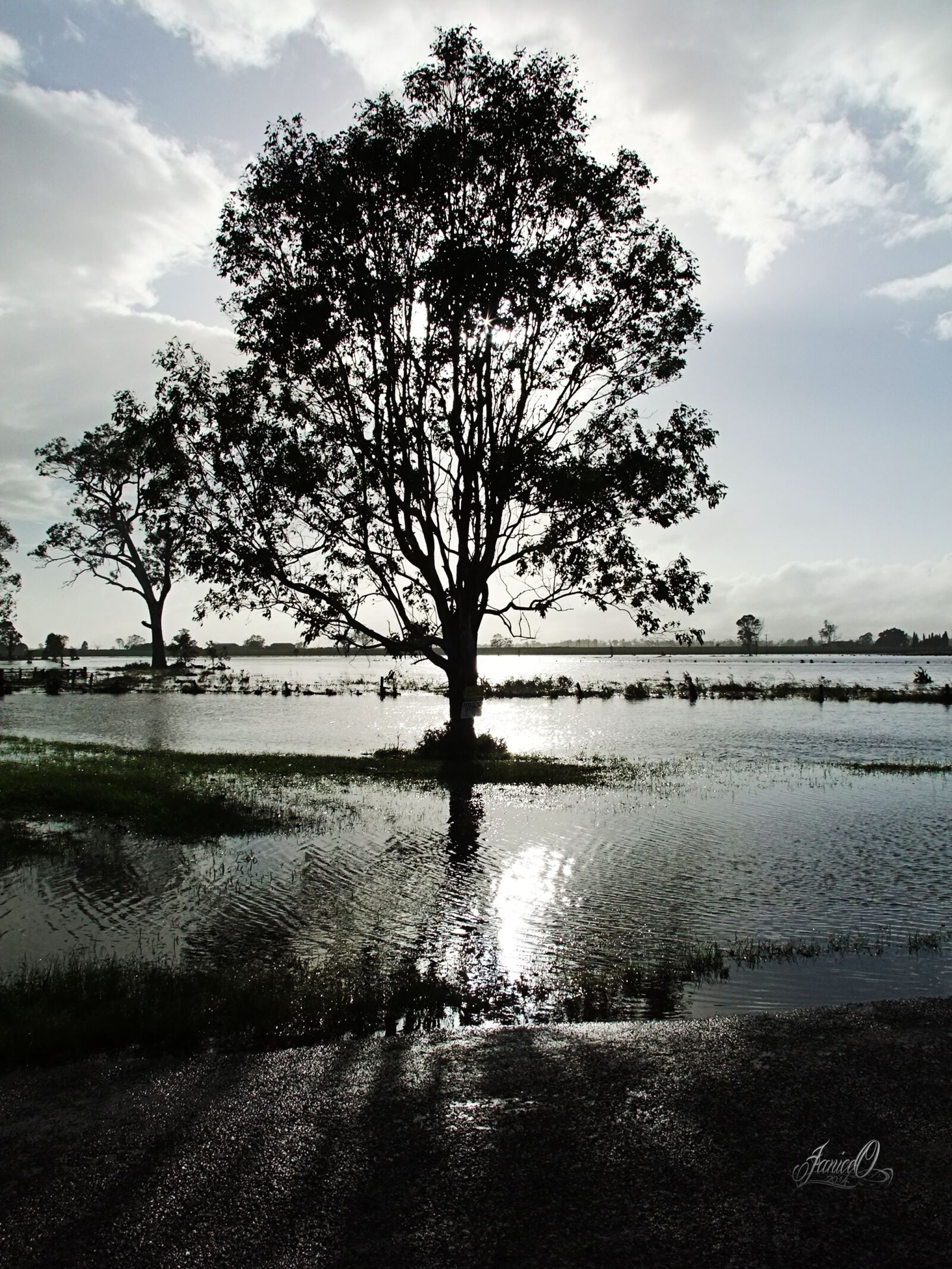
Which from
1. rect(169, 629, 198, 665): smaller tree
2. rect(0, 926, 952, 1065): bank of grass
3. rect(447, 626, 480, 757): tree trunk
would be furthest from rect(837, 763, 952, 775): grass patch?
rect(169, 629, 198, 665): smaller tree

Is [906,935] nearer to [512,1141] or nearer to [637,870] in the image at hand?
[637,870]

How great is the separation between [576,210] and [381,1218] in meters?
29.0

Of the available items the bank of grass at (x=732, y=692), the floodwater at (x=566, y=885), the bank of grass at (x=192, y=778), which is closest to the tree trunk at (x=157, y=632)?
the bank of grass at (x=732, y=692)

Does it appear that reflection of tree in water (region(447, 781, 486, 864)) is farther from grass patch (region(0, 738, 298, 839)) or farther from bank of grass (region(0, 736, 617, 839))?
grass patch (region(0, 738, 298, 839))

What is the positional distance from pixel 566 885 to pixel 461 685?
1713 cm

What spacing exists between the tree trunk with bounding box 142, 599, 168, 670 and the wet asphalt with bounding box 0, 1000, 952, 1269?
291 feet

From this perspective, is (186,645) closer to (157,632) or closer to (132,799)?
(157,632)

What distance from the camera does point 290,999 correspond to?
322 inches

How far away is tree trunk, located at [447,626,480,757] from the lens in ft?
98.4

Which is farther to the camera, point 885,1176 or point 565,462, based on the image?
point 565,462

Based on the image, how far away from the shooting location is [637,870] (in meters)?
14.4

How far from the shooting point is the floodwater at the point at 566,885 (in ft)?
32.8

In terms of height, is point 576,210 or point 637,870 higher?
point 576,210

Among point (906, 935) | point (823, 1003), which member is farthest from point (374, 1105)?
point (906, 935)
